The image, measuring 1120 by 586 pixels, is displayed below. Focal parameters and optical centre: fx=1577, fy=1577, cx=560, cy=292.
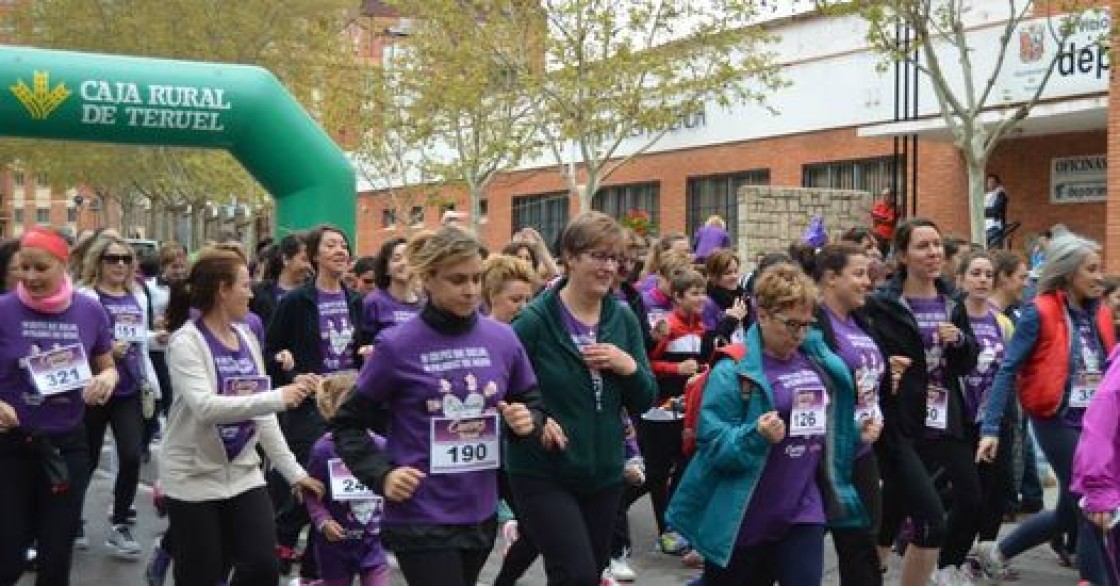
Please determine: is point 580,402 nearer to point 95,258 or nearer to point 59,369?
point 59,369

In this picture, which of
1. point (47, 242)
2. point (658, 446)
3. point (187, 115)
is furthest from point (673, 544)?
point (187, 115)

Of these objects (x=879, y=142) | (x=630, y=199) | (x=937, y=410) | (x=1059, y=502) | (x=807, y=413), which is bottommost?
(x=1059, y=502)

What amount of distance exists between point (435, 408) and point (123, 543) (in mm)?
5114

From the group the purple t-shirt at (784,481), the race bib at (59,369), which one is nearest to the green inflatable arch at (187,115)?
the race bib at (59,369)

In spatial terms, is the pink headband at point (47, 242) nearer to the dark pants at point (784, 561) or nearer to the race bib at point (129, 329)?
the race bib at point (129, 329)

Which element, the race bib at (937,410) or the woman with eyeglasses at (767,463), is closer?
the woman with eyeglasses at (767,463)

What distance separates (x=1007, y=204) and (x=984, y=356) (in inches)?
634

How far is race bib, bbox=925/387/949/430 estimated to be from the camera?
7.78 meters

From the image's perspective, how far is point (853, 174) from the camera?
28.0 m

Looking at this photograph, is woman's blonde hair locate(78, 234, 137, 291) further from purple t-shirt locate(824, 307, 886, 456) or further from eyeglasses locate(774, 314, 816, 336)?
eyeglasses locate(774, 314, 816, 336)

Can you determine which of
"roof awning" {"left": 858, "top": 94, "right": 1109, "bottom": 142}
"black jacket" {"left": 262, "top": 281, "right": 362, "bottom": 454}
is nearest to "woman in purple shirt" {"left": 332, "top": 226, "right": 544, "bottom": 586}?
"black jacket" {"left": 262, "top": 281, "right": 362, "bottom": 454}

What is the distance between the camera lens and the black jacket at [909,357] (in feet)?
24.9

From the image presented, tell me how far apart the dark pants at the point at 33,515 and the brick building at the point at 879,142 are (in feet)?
50.5

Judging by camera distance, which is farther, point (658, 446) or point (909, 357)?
point (658, 446)
